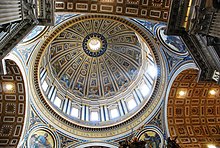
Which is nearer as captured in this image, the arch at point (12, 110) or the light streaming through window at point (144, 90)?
the arch at point (12, 110)

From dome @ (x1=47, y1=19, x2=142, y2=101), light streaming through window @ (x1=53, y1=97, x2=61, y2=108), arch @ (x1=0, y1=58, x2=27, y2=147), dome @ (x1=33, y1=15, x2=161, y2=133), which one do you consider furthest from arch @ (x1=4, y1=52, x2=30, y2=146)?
dome @ (x1=47, y1=19, x2=142, y2=101)

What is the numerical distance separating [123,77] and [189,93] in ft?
29.4

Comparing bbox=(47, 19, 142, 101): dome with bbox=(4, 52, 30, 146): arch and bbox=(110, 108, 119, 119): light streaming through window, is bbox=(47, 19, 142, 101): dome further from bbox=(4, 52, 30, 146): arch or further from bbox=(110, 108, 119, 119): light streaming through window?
bbox=(4, 52, 30, 146): arch

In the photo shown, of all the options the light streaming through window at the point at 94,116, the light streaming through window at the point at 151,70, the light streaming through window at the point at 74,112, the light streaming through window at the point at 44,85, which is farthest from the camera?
the light streaming through window at the point at 94,116

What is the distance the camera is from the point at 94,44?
25359 millimetres

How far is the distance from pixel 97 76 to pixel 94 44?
341cm

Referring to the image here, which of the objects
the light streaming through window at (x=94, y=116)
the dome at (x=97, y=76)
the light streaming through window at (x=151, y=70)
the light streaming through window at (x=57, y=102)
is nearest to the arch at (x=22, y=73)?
the dome at (x=97, y=76)

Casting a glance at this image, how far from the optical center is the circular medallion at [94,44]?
24758 millimetres

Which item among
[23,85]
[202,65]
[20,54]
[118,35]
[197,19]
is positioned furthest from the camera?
[118,35]

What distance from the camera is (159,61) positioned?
53.9ft

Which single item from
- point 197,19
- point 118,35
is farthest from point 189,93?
point 118,35

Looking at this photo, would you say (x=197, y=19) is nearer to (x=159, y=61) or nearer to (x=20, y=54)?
(x=159, y=61)

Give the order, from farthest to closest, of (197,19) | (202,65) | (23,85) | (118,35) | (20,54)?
1. (118,35)
2. (23,85)
3. (20,54)
4. (202,65)
5. (197,19)

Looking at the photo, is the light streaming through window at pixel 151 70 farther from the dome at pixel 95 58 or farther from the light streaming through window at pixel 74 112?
the light streaming through window at pixel 74 112
